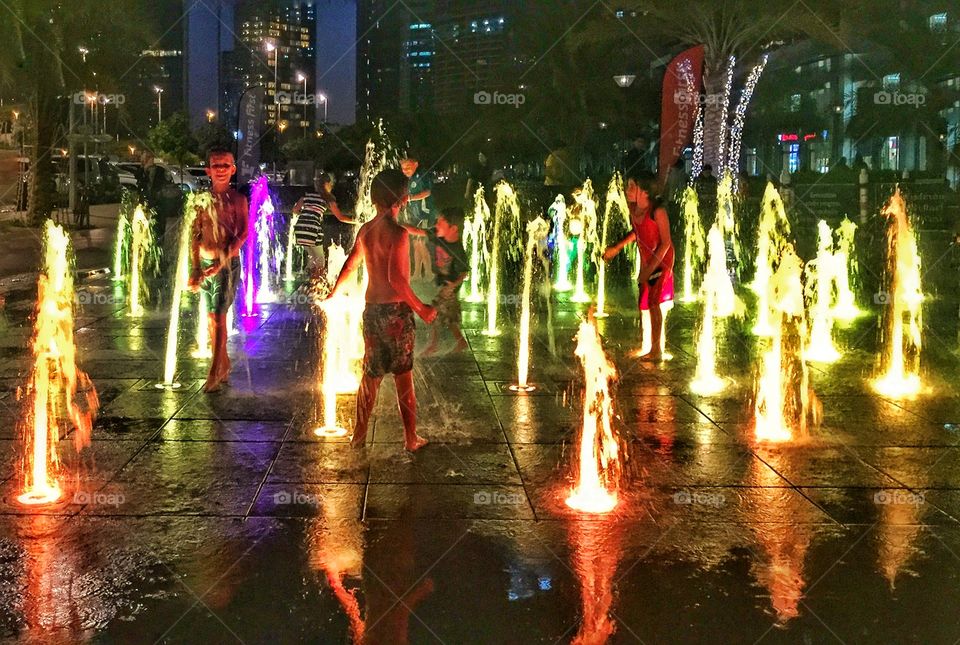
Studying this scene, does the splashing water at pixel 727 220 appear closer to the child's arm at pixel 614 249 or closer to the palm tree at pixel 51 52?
the child's arm at pixel 614 249

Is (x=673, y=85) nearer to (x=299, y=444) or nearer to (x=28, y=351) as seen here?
(x=28, y=351)

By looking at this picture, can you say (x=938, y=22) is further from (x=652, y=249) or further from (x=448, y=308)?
(x=448, y=308)

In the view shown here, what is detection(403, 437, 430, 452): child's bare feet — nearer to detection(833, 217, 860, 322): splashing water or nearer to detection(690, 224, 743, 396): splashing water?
detection(690, 224, 743, 396): splashing water

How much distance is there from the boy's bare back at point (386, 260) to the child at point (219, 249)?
2135mm

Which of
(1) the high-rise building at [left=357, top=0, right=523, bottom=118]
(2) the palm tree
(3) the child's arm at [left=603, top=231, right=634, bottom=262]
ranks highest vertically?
(1) the high-rise building at [left=357, top=0, right=523, bottom=118]

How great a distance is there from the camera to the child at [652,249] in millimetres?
9055

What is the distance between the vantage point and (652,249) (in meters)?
9.14

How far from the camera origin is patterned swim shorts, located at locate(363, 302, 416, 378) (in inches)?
235

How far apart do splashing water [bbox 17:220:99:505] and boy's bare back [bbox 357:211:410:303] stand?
5.99 feet

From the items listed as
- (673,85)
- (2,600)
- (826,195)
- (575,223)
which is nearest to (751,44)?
(673,85)

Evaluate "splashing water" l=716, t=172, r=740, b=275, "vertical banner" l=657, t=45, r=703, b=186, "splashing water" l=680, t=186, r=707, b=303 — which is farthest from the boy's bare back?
"vertical banner" l=657, t=45, r=703, b=186

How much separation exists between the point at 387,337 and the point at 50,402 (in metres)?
2.75

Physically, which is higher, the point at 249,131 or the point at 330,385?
the point at 249,131

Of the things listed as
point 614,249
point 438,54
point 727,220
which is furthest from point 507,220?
point 438,54
